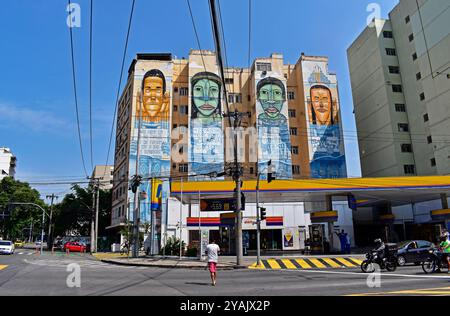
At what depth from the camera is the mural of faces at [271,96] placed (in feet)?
186

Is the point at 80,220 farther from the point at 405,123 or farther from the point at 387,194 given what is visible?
the point at 405,123

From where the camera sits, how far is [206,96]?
5641 cm

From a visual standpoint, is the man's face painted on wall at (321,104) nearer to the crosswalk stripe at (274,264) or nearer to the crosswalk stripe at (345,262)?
the crosswalk stripe at (345,262)

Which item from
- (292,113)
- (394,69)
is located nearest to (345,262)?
(292,113)

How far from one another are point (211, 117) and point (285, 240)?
26.7 metres

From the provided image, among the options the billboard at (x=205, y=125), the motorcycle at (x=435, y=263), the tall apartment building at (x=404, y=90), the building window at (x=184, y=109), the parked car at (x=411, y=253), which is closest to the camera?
the motorcycle at (x=435, y=263)

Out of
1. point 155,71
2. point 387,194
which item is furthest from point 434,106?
point 155,71

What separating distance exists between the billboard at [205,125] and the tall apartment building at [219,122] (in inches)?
6.0

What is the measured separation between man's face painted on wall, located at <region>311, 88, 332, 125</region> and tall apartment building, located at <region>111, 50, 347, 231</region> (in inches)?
6.4

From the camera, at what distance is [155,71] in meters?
55.8

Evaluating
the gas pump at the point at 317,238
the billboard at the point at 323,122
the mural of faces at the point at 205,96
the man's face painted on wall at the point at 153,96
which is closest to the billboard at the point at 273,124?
the billboard at the point at 323,122

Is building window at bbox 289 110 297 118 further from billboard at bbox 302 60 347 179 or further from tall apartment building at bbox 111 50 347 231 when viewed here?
billboard at bbox 302 60 347 179

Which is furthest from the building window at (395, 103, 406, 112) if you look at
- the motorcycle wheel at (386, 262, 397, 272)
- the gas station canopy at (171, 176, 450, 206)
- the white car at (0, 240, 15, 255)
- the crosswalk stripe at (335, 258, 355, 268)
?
the white car at (0, 240, 15, 255)

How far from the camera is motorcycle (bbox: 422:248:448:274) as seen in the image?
49.3 ft
